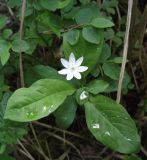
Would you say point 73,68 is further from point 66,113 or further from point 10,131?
point 10,131

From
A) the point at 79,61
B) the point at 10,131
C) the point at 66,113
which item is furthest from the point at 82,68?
the point at 10,131

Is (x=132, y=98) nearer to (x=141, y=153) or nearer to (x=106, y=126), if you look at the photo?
(x=141, y=153)

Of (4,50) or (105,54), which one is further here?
(105,54)

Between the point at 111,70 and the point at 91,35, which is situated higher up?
the point at 91,35

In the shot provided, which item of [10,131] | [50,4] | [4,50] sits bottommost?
[10,131]

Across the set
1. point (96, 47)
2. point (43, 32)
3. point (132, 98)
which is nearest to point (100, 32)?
point (96, 47)

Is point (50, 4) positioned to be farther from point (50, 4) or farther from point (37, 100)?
point (37, 100)
